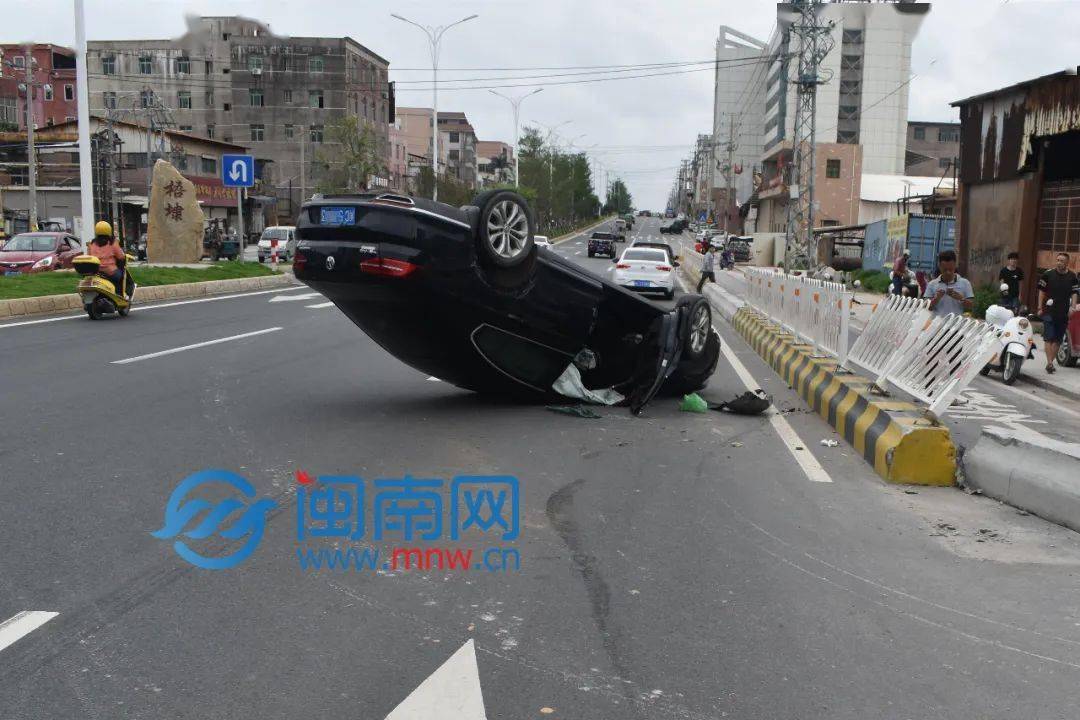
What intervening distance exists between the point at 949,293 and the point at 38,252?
24.6 metres

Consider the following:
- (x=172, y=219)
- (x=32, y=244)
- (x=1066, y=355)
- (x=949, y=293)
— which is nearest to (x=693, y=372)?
(x=949, y=293)

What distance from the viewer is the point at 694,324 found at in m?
10.5

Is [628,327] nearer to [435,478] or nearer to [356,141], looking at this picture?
[435,478]

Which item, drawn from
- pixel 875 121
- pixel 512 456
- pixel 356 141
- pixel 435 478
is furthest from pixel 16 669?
pixel 875 121

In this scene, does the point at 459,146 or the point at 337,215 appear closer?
the point at 337,215

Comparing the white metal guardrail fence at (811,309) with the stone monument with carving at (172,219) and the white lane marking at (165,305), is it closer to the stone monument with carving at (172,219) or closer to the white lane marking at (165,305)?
the white lane marking at (165,305)

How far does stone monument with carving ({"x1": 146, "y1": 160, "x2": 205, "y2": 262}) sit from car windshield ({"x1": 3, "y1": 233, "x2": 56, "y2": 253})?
478 cm

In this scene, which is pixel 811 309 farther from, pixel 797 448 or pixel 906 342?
pixel 797 448

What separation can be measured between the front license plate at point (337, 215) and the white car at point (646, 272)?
22.5m

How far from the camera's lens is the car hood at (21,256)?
2725 cm

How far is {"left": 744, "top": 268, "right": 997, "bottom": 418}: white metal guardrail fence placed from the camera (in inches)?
305

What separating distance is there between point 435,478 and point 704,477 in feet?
6.38
